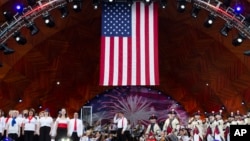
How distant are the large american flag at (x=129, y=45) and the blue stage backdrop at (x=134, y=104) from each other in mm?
11087

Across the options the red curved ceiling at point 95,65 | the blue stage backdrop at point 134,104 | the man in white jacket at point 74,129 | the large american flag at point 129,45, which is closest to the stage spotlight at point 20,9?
the red curved ceiling at point 95,65

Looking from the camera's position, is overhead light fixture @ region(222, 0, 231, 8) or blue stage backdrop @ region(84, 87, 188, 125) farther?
blue stage backdrop @ region(84, 87, 188, 125)

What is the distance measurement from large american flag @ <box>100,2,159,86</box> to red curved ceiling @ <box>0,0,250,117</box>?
12.1 ft

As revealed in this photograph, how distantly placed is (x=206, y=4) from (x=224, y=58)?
21.9ft

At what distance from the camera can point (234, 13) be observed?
60.7ft

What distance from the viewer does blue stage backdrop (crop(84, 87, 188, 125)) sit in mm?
29172

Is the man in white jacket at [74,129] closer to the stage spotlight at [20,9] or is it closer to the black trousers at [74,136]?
the black trousers at [74,136]

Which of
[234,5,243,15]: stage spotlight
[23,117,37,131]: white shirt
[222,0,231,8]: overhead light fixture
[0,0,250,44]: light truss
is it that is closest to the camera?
[23,117,37,131]: white shirt

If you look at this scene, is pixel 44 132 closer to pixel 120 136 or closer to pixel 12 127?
pixel 12 127

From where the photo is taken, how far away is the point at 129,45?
18.3m

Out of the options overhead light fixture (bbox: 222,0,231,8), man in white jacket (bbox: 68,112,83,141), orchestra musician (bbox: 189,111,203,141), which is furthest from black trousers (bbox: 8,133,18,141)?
overhead light fixture (bbox: 222,0,231,8)

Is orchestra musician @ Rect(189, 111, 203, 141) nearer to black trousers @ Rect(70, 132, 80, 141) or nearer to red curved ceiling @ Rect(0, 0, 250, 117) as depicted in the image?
red curved ceiling @ Rect(0, 0, 250, 117)

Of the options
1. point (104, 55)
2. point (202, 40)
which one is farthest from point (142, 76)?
point (202, 40)

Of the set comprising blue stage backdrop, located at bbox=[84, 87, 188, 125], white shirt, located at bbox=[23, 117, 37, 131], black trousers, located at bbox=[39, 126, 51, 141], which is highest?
blue stage backdrop, located at bbox=[84, 87, 188, 125]
